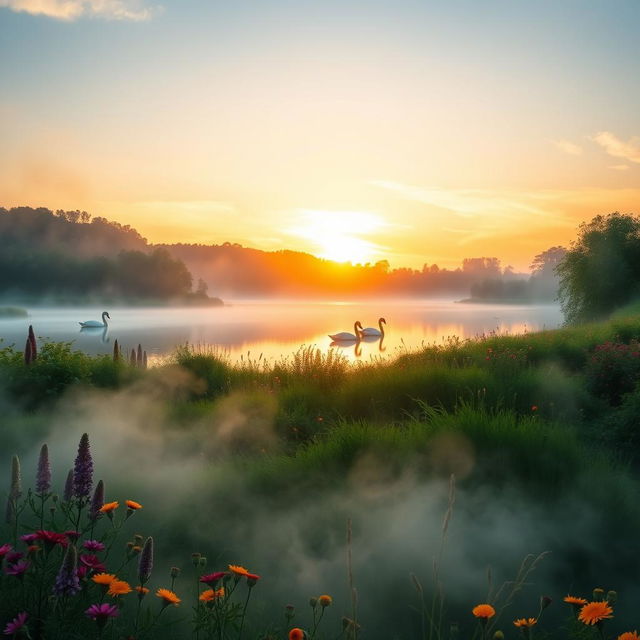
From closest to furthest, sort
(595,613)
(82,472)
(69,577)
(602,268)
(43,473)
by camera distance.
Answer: (69,577) → (595,613) → (82,472) → (43,473) → (602,268)

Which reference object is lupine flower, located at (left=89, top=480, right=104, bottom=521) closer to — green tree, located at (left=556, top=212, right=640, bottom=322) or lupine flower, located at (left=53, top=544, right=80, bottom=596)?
lupine flower, located at (left=53, top=544, right=80, bottom=596)

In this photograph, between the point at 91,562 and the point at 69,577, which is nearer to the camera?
the point at 69,577

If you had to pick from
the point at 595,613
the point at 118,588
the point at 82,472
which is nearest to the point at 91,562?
the point at 118,588

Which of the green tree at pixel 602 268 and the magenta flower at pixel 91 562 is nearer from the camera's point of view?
the magenta flower at pixel 91 562

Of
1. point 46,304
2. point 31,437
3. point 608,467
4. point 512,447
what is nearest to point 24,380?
point 31,437

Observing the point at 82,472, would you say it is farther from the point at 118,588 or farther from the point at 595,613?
the point at 595,613

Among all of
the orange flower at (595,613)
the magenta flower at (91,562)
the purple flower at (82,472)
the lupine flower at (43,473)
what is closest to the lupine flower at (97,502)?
the purple flower at (82,472)

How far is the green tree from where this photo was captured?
120ft

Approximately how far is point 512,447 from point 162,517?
143 inches

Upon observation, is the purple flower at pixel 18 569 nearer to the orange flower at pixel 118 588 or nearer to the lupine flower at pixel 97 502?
the orange flower at pixel 118 588

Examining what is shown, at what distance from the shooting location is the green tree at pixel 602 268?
36562 mm

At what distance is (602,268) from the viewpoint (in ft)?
120

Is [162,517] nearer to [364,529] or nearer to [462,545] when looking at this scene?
[364,529]

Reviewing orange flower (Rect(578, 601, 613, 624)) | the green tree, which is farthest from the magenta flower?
the green tree
